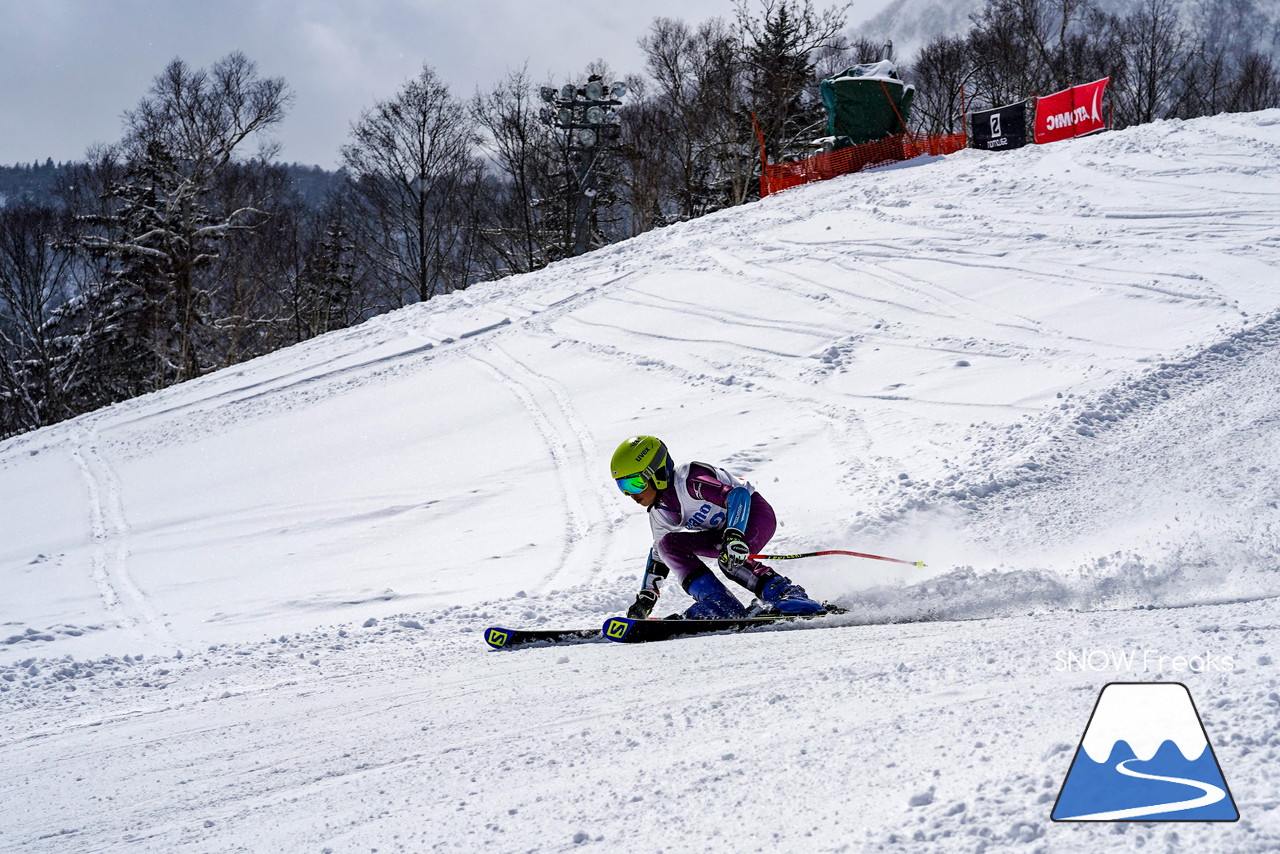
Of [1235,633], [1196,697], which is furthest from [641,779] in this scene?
[1235,633]

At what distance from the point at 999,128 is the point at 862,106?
11.1 ft

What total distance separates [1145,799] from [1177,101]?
141 feet

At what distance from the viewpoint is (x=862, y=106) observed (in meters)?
21.5

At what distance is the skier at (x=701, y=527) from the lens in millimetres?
5312

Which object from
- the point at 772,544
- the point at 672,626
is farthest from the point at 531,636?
the point at 772,544

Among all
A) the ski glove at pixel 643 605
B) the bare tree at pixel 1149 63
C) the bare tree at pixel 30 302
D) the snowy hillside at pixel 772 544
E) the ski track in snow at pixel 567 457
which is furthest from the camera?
the bare tree at pixel 1149 63

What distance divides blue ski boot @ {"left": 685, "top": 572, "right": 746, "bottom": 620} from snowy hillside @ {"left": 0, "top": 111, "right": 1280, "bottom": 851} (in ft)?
1.40

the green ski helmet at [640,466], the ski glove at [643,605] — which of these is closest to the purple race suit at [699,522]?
the green ski helmet at [640,466]

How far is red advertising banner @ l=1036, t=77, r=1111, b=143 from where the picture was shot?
1900 centimetres

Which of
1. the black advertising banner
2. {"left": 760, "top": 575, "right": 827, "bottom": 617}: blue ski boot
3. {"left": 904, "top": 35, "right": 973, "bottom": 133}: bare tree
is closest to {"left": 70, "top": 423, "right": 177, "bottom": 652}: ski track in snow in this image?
{"left": 760, "top": 575, "right": 827, "bottom": 617}: blue ski boot

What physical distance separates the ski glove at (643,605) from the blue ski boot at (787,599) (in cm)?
72

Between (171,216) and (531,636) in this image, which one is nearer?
(531,636)

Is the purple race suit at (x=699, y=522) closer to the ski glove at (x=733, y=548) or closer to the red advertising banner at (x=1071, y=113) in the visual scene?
the ski glove at (x=733, y=548)

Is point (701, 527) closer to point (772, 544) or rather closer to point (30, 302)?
point (772, 544)
